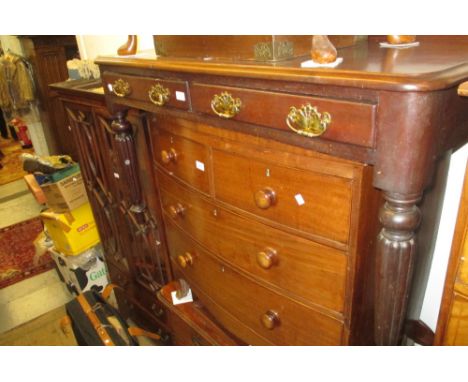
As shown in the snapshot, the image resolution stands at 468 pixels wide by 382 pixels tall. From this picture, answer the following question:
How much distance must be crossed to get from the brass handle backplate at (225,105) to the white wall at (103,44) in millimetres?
1128

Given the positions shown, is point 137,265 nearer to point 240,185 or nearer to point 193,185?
point 193,185

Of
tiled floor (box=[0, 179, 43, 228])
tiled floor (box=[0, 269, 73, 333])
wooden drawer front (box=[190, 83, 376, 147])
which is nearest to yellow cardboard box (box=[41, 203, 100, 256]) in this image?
tiled floor (box=[0, 269, 73, 333])

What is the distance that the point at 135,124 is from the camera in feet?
4.74

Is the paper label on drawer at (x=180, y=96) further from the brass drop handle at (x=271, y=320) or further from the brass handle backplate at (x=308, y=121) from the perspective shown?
the brass drop handle at (x=271, y=320)

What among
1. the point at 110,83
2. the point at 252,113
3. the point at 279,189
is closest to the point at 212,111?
the point at 252,113

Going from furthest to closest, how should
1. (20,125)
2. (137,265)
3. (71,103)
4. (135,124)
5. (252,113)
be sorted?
(20,125)
(137,265)
(71,103)
(135,124)
(252,113)

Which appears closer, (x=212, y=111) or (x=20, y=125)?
(x=212, y=111)

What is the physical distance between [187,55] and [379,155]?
68cm

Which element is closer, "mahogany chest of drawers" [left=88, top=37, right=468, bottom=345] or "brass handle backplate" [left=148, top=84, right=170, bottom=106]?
"mahogany chest of drawers" [left=88, top=37, right=468, bottom=345]

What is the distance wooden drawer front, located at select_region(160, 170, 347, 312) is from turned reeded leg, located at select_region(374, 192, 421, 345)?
0.11 metres

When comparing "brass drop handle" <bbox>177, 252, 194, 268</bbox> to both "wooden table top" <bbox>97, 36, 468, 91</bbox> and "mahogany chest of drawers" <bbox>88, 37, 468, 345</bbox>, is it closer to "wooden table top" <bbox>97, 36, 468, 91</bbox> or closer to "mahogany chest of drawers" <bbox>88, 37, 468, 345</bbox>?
"mahogany chest of drawers" <bbox>88, 37, 468, 345</bbox>

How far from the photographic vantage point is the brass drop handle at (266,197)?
93 cm

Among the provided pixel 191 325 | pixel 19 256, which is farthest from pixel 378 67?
pixel 19 256

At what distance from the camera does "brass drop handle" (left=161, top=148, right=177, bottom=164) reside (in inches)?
49.5
